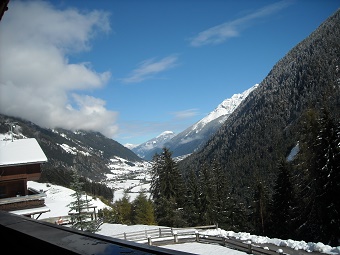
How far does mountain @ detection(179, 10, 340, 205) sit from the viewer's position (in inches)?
4613

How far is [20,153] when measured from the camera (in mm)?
19328

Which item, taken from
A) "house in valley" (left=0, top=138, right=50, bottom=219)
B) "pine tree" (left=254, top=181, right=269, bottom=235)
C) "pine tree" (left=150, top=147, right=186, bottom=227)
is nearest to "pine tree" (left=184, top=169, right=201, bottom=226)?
"pine tree" (left=150, top=147, right=186, bottom=227)

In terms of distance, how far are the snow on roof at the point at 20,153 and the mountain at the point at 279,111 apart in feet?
284

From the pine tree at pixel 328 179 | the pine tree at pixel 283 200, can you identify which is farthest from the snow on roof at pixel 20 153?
the pine tree at pixel 283 200

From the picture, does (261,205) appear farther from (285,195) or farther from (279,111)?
(279,111)

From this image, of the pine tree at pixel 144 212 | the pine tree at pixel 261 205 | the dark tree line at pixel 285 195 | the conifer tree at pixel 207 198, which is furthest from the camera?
the pine tree at pixel 144 212

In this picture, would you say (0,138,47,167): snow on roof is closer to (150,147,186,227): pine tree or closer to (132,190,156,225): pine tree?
(150,147,186,227): pine tree

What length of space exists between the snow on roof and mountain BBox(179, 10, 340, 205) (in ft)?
284

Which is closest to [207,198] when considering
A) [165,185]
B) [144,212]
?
[165,185]

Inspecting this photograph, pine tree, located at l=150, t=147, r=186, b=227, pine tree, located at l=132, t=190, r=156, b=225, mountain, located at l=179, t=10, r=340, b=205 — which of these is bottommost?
pine tree, located at l=132, t=190, r=156, b=225

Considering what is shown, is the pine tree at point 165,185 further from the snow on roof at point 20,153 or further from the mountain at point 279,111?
the mountain at point 279,111

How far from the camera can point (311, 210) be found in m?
22.7

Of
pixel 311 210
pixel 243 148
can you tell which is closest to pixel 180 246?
pixel 311 210

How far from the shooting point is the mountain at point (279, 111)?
4613 inches
